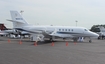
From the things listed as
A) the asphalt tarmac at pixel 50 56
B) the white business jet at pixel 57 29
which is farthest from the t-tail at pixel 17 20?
the asphalt tarmac at pixel 50 56

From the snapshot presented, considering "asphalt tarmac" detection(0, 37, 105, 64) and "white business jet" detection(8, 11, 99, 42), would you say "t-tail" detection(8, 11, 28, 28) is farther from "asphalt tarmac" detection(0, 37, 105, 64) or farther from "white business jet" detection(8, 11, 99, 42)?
"asphalt tarmac" detection(0, 37, 105, 64)

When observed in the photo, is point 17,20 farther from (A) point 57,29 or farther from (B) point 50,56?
(B) point 50,56

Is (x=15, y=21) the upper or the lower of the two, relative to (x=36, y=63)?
upper

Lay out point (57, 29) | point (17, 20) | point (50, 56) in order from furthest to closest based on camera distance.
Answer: point (17, 20)
point (57, 29)
point (50, 56)

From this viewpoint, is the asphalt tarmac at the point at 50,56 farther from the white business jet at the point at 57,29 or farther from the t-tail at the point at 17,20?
the t-tail at the point at 17,20

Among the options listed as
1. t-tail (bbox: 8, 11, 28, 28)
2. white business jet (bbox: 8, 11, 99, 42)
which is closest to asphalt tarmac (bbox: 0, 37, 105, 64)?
white business jet (bbox: 8, 11, 99, 42)

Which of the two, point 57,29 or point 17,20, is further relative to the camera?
point 17,20

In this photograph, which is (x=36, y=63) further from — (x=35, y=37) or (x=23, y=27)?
(x=23, y=27)

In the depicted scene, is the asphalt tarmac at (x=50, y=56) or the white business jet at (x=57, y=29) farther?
the white business jet at (x=57, y=29)

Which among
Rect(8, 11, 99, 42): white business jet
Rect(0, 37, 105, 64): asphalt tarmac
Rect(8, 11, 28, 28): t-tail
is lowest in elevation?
Rect(0, 37, 105, 64): asphalt tarmac

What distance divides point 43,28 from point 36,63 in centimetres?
2552

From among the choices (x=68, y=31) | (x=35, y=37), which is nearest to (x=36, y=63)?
(x=35, y=37)

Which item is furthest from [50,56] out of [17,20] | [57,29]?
[17,20]

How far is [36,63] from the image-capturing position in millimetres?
9133
